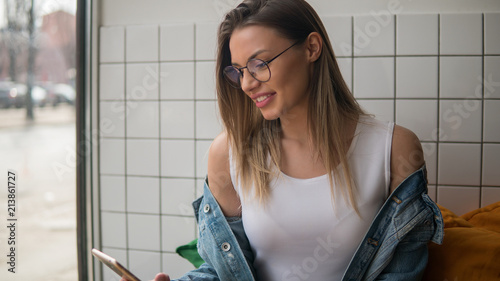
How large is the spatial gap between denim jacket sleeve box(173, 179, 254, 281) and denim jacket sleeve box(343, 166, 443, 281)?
0.28 m

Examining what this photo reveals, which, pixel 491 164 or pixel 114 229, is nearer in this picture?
pixel 491 164

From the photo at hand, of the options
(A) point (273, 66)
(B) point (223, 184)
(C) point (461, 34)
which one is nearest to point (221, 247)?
(B) point (223, 184)

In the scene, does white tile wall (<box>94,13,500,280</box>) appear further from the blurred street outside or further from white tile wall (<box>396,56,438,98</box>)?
the blurred street outside

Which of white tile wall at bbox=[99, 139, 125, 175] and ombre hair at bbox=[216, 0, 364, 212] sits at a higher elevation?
ombre hair at bbox=[216, 0, 364, 212]

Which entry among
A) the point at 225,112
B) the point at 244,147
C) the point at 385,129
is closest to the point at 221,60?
the point at 225,112

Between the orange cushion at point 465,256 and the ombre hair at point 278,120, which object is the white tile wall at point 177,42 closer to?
the ombre hair at point 278,120

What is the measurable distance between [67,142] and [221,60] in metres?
1.08

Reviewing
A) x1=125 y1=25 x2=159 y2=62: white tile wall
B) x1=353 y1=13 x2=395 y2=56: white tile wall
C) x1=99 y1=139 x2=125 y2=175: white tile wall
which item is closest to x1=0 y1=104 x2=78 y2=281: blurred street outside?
x1=99 y1=139 x2=125 y2=175: white tile wall

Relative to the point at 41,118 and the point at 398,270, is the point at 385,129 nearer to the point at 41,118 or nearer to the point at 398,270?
the point at 398,270

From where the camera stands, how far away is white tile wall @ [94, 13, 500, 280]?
61.4 inches

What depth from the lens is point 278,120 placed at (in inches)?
49.4

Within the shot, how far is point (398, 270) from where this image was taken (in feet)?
3.59

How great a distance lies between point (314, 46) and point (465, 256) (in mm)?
676

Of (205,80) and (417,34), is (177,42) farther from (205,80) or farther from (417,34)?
(417,34)
